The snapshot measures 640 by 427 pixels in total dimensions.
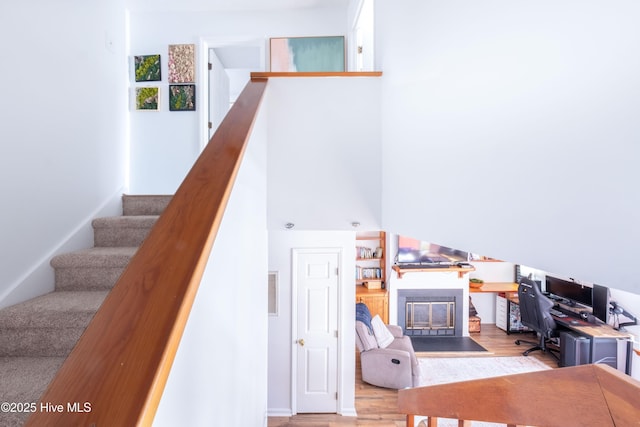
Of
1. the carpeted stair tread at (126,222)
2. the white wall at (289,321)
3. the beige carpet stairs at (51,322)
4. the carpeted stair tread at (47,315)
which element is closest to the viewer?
the beige carpet stairs at (51,322)

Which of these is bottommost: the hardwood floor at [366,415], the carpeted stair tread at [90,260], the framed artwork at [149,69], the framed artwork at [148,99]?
the hardwood floor at [366,415]

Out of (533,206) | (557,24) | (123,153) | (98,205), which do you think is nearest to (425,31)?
(557,24)

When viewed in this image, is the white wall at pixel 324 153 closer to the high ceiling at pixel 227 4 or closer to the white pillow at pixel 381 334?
the high ceiling at pixel 227 4

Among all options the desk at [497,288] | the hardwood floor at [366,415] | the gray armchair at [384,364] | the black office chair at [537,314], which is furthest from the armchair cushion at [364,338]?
the desk at [497,288]

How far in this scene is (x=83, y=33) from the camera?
243 cm

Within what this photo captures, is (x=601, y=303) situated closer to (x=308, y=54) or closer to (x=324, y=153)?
(x=324, y=153)

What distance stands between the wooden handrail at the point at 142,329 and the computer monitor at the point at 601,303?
235 inches

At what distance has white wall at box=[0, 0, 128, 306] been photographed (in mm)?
1766

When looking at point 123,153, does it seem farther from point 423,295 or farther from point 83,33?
point 423,295

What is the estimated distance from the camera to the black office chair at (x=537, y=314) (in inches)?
205

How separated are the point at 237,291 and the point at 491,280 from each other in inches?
283

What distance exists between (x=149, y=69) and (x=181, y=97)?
1.56ft

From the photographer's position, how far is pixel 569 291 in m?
5.59

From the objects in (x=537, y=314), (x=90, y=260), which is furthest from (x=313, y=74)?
(x=537, y=314)
